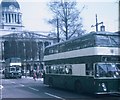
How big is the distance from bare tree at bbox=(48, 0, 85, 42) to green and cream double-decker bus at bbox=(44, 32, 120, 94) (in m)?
20.2

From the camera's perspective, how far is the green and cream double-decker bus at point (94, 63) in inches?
695

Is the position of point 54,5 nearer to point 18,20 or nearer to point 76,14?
point 76,14

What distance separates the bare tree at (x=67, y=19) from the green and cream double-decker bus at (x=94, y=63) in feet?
66.4

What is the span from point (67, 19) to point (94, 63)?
25.0 meters

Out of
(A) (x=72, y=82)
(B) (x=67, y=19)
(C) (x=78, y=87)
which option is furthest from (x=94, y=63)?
(B) (x=67, y=19)

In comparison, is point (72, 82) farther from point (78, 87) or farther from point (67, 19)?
point (67, 19)

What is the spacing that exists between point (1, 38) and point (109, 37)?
2848 inches

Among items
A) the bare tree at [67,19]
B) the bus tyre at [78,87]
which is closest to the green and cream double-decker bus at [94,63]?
the bus tyre at [78,87]

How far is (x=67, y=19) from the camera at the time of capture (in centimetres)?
4244

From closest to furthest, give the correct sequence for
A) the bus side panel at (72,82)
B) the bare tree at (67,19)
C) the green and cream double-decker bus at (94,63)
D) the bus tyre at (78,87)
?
1. the green and cream double-decker bus at (94,63)
2. the bus side panel at (72,82)
3. the bus tyre at (78,87)
4. the bare tree at (67,19)

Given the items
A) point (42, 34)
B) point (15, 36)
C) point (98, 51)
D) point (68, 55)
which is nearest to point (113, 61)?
point (98, 51)

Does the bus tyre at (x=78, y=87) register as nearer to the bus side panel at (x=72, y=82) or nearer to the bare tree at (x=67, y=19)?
the bus side panel at (x=72, y=82)

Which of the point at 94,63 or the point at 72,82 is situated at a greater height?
the point at 94,63

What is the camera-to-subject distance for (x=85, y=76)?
19047 mm
